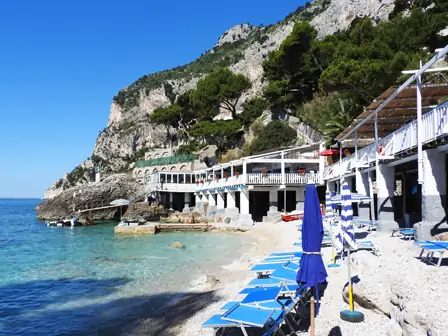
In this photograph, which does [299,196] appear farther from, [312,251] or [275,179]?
[312,251]

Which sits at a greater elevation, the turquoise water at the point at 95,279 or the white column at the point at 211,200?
the white column at the point at 211,200

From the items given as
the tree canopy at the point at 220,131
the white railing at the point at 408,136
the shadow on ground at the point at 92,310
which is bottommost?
the shadow on ground at the point at 92,310

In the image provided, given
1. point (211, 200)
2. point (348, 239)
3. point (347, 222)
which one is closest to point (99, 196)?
point (211, 200)

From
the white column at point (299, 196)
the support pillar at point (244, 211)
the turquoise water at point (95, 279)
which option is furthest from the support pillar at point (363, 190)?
the white column at point (299, 196)

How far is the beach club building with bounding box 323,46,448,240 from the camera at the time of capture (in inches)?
419

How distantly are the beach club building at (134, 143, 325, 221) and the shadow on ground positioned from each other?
19972 millimetres

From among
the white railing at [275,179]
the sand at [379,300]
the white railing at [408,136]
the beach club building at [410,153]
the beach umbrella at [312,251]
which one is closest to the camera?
the sand at [379,300]

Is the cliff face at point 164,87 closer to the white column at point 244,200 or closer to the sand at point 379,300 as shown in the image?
the white column at point 244,200

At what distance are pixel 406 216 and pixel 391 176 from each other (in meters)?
2.25

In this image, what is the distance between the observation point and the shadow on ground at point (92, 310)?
9.22m

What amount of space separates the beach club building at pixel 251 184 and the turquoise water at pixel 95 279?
7.38m

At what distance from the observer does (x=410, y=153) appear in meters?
13.0

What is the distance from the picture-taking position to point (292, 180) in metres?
31.9

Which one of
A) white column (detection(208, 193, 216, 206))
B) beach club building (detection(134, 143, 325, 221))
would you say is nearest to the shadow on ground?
beach club building (detection(134, 143, 325, 221))
